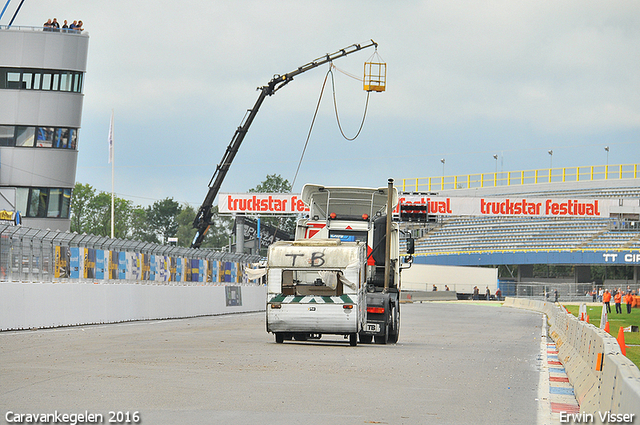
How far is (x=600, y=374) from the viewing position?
876 cm

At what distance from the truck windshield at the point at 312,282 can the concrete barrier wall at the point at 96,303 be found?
23.1 feet

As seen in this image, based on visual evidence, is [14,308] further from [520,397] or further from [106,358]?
[520,397]

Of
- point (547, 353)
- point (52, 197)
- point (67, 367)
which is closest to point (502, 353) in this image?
point (547, 353)

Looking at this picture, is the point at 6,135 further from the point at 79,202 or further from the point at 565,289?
the point at 79,202

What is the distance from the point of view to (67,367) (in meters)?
12.9

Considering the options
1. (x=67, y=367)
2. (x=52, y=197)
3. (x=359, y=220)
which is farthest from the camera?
(x=52, y=197)

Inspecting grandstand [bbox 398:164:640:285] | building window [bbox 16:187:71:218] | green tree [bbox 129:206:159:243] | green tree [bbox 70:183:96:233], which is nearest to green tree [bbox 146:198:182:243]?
green tree [bbox 129:206:159:243]

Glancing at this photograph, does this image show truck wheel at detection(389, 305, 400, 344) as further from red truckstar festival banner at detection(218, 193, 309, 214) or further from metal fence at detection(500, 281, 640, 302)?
metal fence at detection(500, 281, 640, 302)

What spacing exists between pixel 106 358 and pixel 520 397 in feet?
22.8

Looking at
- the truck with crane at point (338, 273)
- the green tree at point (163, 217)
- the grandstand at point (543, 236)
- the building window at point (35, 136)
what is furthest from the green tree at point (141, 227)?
the truck with crane at point (338, 273)

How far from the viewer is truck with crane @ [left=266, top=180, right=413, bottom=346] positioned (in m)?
19.2

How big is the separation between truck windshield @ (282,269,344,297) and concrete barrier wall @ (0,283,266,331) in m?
7.04

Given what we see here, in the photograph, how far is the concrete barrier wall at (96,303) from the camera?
22.2m

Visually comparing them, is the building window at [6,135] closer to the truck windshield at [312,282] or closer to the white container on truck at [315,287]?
the white container on truck at [315,287]
